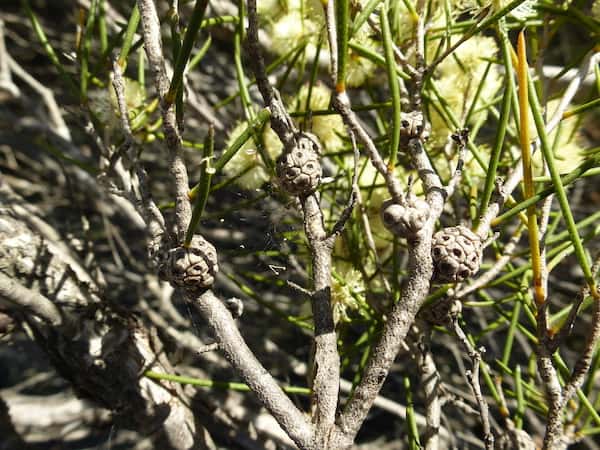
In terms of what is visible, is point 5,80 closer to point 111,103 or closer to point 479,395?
point 111,103

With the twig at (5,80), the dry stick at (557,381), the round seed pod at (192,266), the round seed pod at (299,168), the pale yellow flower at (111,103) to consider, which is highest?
the twig at (5,80)

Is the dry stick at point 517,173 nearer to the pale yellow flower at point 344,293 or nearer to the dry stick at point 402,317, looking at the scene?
the dry stick at point 402,317

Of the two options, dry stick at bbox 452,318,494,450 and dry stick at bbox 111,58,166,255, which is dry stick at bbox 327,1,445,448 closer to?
dry stick at bbox 452,318,494,450

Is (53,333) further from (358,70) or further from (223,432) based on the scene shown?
(358,70)

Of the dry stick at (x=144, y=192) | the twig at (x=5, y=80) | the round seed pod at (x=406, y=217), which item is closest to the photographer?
the round seed pod at (x=406, y=217)

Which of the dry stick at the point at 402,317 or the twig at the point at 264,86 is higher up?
the twig at the point at 264,86

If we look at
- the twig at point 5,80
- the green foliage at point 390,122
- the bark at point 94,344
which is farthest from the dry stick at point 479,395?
the twig at point 5,80

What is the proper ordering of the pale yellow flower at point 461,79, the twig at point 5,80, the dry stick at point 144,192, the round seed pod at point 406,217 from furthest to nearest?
1. the twig at point 5,80
2. the pale yellow flower at point 461,79
3. the dry stick at point 144,192
4. the round seed pod at point 406,217
